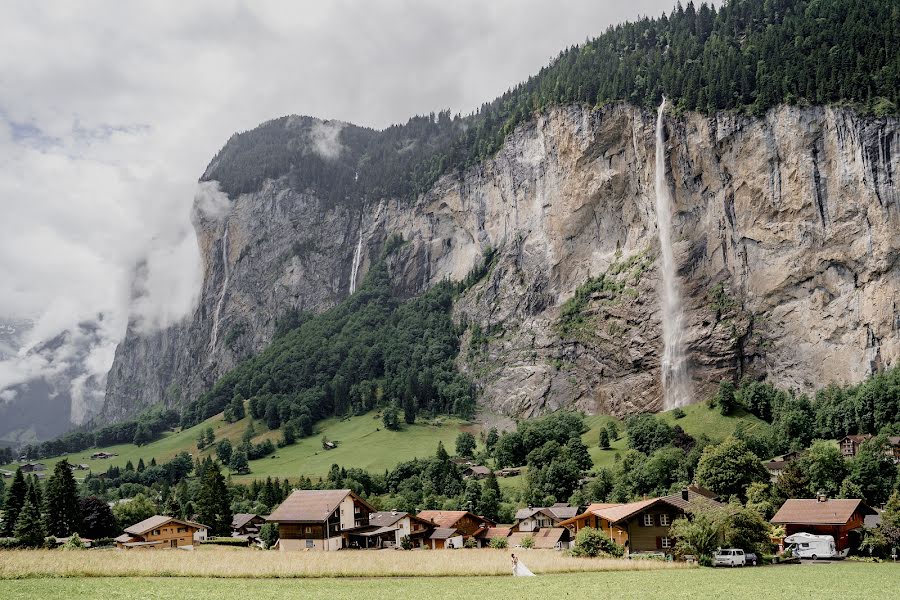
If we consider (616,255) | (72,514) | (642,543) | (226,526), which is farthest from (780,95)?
(72,514)

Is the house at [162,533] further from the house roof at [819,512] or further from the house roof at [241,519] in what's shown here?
the house roof at [819,512]

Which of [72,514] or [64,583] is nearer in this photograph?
[64,583]

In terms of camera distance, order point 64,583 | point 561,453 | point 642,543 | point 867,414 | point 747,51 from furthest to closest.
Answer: point 747,51 < point 561,453 < point 867,414 < point 642,543 < point 64,583

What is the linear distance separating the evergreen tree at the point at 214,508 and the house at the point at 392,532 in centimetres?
2602

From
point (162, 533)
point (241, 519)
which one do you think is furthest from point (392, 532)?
point (241, 519)

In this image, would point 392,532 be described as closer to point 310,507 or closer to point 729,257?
point 310,507

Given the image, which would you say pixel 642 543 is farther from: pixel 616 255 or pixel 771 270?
pixel 616 255

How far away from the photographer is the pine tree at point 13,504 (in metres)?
93.3

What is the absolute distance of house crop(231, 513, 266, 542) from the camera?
106812 mm

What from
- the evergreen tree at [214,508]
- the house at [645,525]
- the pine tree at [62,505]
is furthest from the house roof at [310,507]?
the pine tree at [62,505]

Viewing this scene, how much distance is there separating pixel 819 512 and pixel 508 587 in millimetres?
44341

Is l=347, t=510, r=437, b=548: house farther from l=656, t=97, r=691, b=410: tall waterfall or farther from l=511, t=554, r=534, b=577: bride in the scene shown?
l=656, t=97, r=691, b=410: tall waterfall

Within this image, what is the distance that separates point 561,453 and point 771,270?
2309 inches

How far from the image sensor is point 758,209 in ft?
536
